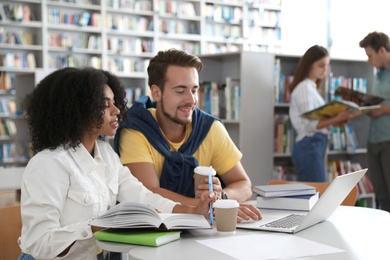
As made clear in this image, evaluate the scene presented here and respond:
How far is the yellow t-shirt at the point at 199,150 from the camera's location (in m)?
2.35

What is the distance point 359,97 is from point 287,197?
2289 millimetres

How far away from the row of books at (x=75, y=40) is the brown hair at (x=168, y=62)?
610cm

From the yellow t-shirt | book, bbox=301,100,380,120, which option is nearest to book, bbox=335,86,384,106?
book, bbox=301,100,380,120

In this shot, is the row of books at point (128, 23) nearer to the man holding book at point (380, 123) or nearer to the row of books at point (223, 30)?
the row of books at point (223, 30)

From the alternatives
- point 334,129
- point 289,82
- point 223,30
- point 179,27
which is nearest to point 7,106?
point 179,27

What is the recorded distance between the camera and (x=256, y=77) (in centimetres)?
434

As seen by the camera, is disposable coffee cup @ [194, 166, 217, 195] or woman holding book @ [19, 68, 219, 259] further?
disposable coffee cup @ [194, 166, 217, 195]

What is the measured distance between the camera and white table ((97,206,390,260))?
54.2 inches

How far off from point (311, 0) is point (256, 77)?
18.9 ft

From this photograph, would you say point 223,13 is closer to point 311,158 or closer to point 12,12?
point 12,12

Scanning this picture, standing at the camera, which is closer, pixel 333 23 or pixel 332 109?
pixel 332 109

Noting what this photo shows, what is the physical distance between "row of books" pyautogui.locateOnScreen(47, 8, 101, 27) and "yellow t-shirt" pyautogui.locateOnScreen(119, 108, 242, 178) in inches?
245

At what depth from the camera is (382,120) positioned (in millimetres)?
4016

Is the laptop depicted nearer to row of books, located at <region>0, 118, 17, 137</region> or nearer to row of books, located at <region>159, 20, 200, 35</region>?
row of books, located at <region>0, 118, 17, 137</region>
